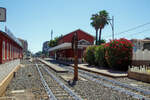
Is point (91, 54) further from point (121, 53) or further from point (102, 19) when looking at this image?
point (102, 19)

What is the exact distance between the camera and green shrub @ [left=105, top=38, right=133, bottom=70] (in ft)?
49.5

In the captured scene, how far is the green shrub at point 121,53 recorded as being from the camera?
15102 millimetres

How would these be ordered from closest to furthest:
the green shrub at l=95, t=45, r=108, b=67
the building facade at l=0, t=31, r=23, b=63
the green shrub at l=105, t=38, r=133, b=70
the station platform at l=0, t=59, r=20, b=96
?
1. the station platform at l=0, t=59, r=20, b=96
2. the green shrub at l=105, t=38, r=133, b=70
3. the building facade at l=0, t=31, r=23, b=63
4. the green shrub at l=95, t=45, r=108, b=67

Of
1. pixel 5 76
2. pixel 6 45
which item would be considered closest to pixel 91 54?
pixel 6 45

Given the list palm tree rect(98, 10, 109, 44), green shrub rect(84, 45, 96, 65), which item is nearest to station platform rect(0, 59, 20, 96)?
green shrub rect(84, 45, 96, 65)

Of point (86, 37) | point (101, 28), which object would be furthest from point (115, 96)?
point (101, 28)

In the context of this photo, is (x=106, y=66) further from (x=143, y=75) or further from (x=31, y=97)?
(x=31, y=97)

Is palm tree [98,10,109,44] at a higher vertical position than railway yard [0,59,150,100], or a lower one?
higher

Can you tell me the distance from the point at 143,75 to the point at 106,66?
8863 millimetres

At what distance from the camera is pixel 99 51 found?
1911 centimetres

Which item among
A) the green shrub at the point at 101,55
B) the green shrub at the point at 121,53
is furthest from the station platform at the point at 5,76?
the green shrub at the point at 101,55

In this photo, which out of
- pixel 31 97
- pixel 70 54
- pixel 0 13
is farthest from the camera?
pixel 70 54

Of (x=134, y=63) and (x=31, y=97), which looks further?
(x=134, y=63)

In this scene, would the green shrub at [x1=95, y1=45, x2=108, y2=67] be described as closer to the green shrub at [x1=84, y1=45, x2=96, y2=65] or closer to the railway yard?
the green shrub at [x1=84, y1=45, x2=96, y2=65]
